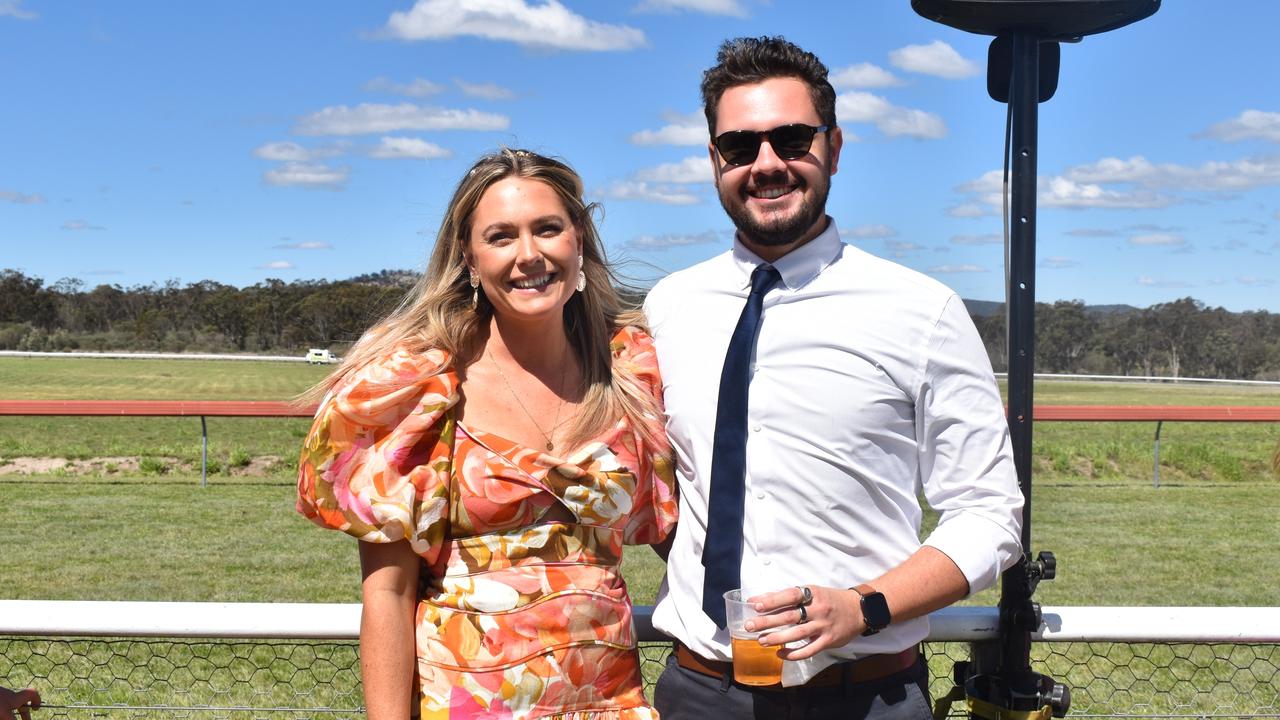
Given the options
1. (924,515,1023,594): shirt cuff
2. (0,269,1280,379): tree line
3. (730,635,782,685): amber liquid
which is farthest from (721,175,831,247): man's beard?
(0,269,1280,379): tree line

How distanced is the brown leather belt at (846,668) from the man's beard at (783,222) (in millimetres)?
791

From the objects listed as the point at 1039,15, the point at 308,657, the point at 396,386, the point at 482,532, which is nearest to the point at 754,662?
the point at 482,532

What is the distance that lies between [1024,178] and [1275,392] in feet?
174

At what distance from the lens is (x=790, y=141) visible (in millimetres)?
2236

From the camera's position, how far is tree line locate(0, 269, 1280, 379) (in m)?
59.9

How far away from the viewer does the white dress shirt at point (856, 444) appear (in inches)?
81.7

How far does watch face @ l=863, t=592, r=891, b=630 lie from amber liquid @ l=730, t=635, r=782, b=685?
6.3 inches

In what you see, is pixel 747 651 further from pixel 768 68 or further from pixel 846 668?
pixel 768 68

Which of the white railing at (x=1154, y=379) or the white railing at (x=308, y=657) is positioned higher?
the white railing at (x=1154, y=379)

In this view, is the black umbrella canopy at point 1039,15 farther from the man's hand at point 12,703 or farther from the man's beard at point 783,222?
the man's hand at point 12,703

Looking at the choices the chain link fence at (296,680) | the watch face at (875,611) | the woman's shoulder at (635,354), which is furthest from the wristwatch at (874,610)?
the chain link fence at (296,680)

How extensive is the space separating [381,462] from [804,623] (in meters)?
0.79

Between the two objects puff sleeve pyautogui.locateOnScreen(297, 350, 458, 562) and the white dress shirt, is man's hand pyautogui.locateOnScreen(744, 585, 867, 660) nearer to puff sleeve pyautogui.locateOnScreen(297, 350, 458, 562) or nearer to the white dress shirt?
the white dress shirt

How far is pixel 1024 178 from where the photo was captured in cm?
234
